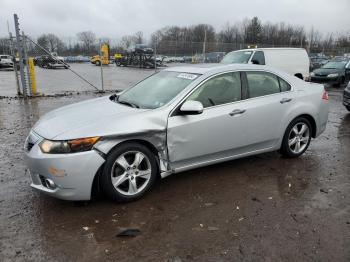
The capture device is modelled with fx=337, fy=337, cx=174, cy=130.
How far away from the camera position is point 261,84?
16.6ft

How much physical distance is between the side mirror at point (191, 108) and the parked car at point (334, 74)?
15.7 metres

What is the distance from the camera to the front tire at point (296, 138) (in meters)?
5.35

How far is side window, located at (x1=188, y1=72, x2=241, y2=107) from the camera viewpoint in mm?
4469

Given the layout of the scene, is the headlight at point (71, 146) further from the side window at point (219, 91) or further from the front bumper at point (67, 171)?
the side window at point (219, 91)

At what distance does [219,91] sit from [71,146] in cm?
214

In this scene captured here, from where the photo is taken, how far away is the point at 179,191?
4.37m

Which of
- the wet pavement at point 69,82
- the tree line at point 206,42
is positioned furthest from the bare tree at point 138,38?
the wet pavement at point 69,82

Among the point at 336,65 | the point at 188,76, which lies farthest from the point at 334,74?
the point at 188,76

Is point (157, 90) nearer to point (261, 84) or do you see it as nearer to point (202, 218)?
Answer: point (261, 84)

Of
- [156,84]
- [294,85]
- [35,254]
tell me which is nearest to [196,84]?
[156,84]

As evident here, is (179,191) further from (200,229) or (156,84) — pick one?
(156,84)

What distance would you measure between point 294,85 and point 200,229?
121 inches

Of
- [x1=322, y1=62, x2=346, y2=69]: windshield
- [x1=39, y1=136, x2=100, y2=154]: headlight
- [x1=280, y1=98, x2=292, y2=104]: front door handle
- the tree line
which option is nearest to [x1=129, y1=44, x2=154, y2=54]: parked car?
the tree line

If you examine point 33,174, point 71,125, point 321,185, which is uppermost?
point 71,125
